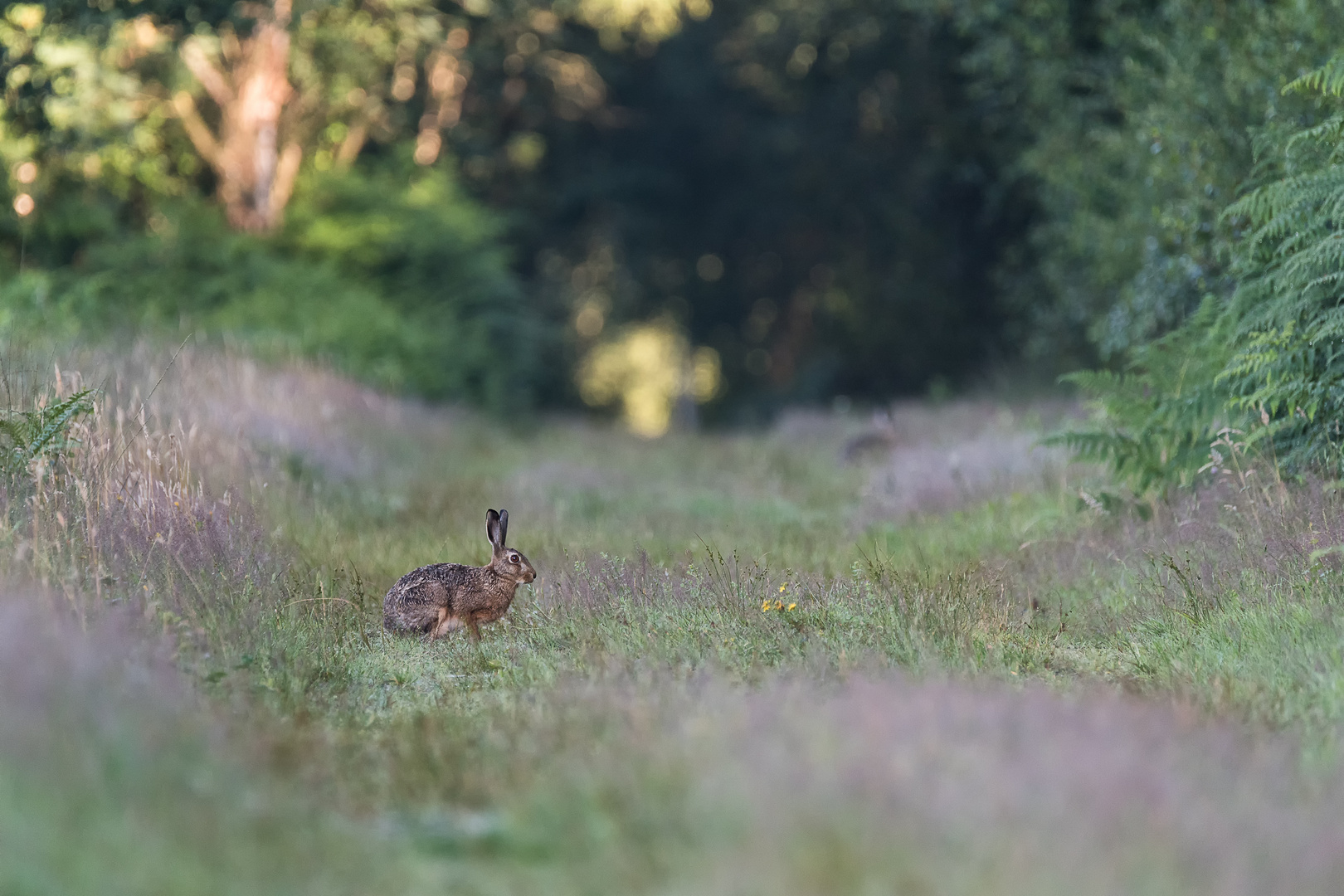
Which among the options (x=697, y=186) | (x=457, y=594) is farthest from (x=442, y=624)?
(x=697, y=186)

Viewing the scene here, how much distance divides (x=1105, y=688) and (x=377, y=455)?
31.9ft

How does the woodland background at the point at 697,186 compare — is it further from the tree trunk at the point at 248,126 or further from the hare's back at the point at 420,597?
the hare's back at the point at 420,597

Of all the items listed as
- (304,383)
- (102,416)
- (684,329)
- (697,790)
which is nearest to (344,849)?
(697,790)

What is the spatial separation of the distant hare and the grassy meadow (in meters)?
0.22

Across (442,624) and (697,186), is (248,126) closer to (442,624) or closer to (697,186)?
(697,186)

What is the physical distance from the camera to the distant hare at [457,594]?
6.85 m

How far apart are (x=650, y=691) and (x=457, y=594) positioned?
7.28 feet

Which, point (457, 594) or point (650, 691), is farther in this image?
point (457, 594)

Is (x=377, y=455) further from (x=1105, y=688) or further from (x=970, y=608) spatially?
(x=1105, y=688)

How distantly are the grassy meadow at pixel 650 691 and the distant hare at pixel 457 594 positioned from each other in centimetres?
22

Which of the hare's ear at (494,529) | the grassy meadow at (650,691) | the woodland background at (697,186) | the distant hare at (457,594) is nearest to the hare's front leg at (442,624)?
the distant hare at (457,594)

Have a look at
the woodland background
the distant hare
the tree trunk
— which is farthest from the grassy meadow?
the tree trunk

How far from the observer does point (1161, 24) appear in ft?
53.9

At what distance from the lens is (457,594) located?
693 centimetres
